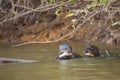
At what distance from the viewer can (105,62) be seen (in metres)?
10.7

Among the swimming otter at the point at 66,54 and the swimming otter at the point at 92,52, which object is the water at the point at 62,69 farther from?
the swimming otter at the point at 92,52

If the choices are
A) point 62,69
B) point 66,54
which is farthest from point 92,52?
point 62,69

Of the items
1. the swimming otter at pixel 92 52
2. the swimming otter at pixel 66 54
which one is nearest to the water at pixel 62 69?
the swimming otter at pixel 66 54

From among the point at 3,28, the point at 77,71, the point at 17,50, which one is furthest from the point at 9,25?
the point at 77,71

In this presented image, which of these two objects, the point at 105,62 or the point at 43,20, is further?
the point at 43,20

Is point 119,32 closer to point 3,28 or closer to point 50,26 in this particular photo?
point 50,26

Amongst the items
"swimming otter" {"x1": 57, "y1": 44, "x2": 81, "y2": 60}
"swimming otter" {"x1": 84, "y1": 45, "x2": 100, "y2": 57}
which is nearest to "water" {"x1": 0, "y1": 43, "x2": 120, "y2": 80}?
"swimming otter" {"x1": 57, "y1": 44, "x2": 81, "y2": 60}

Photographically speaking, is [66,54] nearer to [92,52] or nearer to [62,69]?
[92,52]

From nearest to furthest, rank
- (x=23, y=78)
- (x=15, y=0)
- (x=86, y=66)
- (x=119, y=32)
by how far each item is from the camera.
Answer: (x=23, y=78), (x=86, y=66), (x=119, y=32), (x=15, y=0)

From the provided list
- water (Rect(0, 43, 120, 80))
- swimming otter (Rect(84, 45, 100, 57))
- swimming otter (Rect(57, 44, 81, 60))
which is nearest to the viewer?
water (Rect(0, 43, 120, 80))

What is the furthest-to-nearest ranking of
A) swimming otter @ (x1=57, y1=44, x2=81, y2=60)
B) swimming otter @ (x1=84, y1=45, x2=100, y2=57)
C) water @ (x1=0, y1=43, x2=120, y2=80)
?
swimming otter @ (x1=84, y1=45, x2=100, y2=57) → swimming otter @ (x1=57, y1=44, x2=81, y2=60) → water @ (x1=0, y1=43, x2=120, y2=80)

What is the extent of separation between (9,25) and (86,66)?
10104 mm

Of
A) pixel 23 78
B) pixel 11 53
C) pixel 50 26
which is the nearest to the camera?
pixel 23 78

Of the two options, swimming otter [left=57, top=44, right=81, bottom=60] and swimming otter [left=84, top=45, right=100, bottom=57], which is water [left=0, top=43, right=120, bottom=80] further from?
swimming otter [left=84, top=45, right=100, bottom=57]
